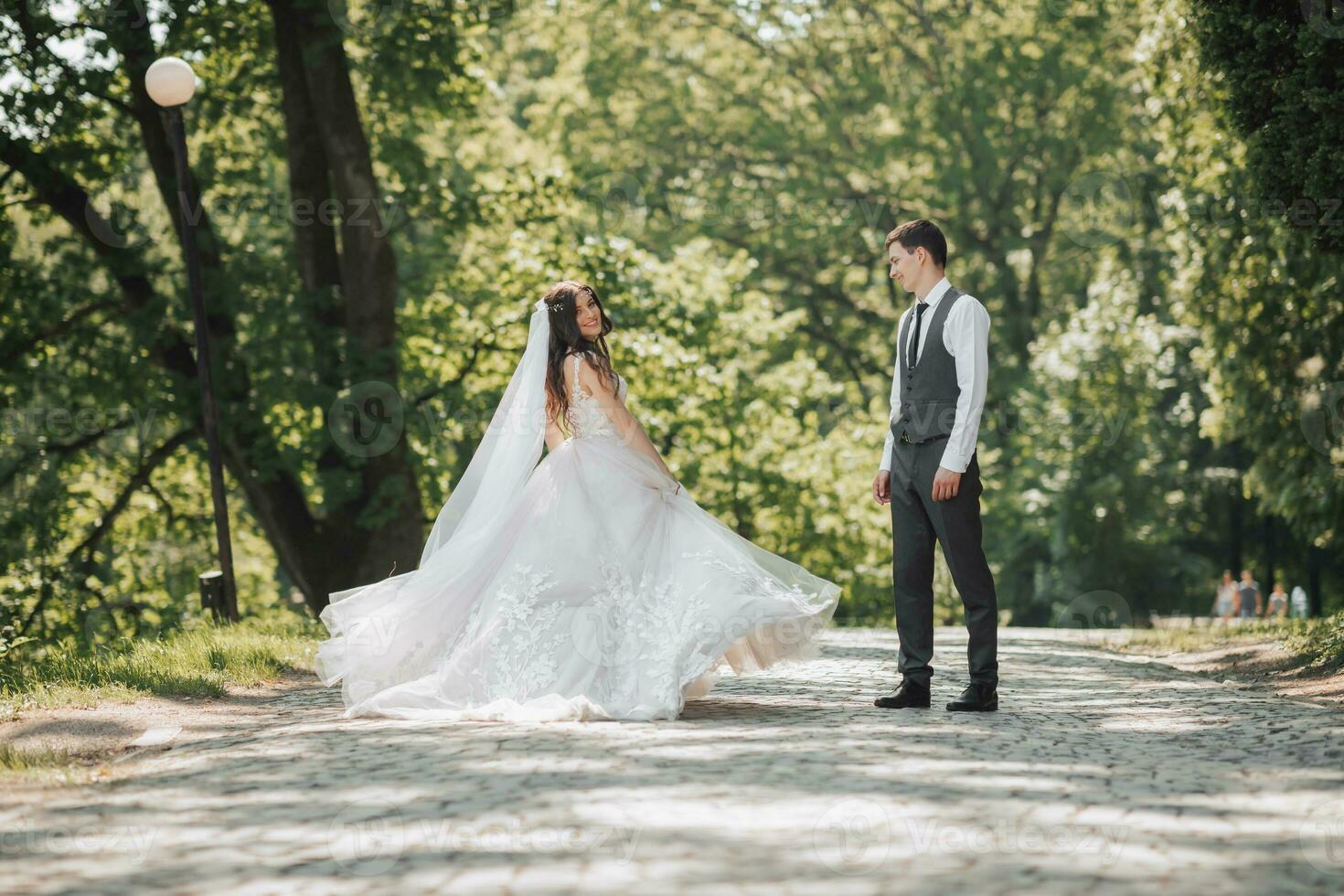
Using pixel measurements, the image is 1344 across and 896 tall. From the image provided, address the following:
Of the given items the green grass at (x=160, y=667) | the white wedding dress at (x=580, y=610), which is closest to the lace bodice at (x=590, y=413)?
the white wedding dress at (x=580, y=610)

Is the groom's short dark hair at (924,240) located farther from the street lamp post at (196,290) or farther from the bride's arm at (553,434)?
the street lamp post at (196,290)

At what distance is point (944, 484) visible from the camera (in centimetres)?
719

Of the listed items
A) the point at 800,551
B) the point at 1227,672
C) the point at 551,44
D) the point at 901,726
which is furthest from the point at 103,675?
the point at 551,44

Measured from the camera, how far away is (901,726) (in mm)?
6609

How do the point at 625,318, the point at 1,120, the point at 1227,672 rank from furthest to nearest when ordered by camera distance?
1. the point at 625,318
2. the point at 1,120
3. the point at 1227,672

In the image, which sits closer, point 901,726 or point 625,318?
point 901,726

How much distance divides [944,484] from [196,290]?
764cm

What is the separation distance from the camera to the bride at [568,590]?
720 centimetres

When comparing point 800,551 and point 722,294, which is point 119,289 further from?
point 800,551

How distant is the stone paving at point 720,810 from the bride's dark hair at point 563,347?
2.15 metres

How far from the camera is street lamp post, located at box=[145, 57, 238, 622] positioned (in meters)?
11.4

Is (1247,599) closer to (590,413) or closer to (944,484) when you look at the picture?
(944,484)

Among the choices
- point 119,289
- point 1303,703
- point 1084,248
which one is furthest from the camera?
point 1084,248

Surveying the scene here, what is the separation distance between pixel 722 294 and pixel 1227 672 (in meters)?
14.5
